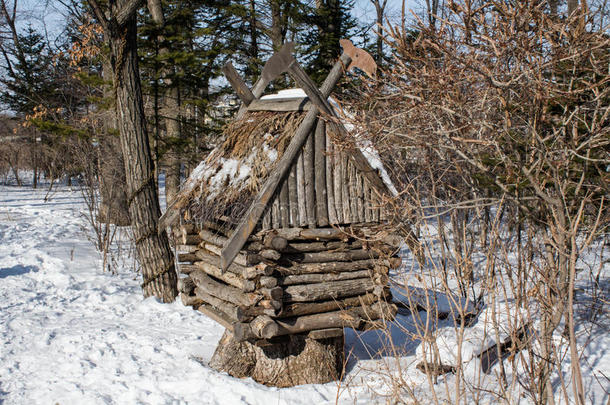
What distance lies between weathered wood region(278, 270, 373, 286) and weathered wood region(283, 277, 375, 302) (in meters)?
0.04

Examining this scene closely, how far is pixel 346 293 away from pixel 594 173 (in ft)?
11.2

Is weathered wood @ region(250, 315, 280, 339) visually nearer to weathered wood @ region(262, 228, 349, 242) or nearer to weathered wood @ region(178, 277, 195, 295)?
weathered wood @ region(262, 228, 349, 242)

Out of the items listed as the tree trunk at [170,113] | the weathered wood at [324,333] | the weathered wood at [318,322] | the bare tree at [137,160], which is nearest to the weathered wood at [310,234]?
the weathered wood at [318,322]

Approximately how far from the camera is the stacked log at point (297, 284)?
4.86 meters

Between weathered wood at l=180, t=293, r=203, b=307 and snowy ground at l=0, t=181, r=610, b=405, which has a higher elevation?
weathered wood at l=180, t=293, r=203, b=307

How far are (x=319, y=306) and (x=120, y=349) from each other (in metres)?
2.57

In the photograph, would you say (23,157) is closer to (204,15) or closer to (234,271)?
(204,15)

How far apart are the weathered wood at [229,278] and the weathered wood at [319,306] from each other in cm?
40

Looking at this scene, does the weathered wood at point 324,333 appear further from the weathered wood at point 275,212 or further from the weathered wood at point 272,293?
the weathered wood at point 275,212

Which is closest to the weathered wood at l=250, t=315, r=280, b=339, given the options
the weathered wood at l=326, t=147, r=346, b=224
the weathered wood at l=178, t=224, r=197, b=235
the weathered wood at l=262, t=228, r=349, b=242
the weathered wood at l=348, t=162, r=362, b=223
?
the weathered wood at l=262, t=228, r=349, b=242

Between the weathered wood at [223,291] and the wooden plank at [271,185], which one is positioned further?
the weathered wood at [223,291]

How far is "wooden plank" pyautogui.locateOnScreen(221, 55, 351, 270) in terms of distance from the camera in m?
4.75

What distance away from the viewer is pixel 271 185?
15.9ft

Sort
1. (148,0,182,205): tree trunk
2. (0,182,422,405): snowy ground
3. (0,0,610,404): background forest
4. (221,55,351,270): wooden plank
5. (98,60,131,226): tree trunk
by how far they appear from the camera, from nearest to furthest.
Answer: (0,0,610,404): background forest < (221,55,351,270): wooden plank < (0,182,422,405): snowy ground < (98,60,131,226): tree trunk < (148,0,182,205): tree trunk
